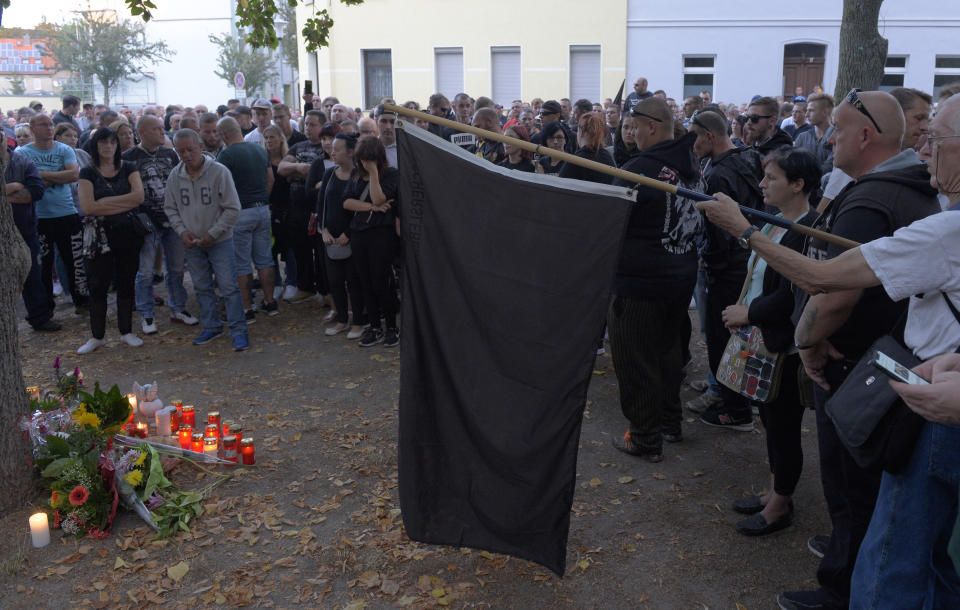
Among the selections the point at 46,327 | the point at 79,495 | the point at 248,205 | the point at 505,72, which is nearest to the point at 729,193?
the point at 79,495

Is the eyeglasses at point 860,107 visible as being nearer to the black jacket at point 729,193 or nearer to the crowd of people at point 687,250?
the crowd of people at point 687,250

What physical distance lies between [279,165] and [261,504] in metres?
5.57

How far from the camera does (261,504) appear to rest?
16.1 ft

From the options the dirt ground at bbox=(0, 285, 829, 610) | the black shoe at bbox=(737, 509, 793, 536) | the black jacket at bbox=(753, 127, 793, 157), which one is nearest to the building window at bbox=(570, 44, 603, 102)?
the black jacket at bbox=(753, 127, 793, 157)

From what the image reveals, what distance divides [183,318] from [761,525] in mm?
7061

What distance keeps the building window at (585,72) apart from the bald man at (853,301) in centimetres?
2431

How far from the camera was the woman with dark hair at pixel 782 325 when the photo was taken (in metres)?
4.10

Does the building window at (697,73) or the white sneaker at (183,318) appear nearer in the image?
the white sneaker at (183,318)

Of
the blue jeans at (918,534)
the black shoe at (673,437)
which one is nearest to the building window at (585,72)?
the black shoe at (673,437)

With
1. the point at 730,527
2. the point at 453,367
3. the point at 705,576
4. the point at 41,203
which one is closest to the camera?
the point at 453,367

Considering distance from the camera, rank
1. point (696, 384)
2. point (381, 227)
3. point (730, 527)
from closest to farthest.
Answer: point (730, 527) → point (696, 384) → point (381, 227)

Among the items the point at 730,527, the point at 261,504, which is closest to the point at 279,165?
the point at 261,504

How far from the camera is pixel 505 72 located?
90.6ft

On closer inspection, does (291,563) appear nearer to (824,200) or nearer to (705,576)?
(705,576)
